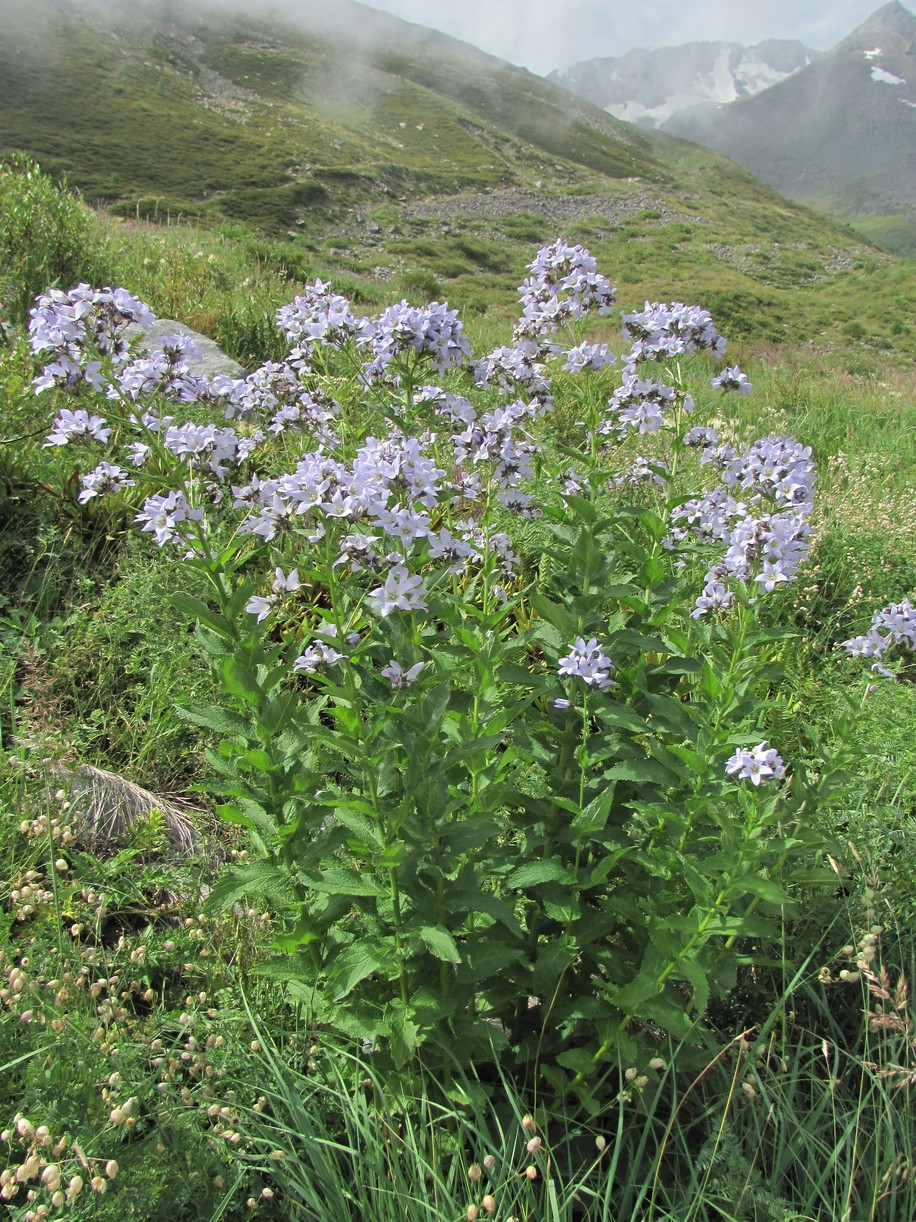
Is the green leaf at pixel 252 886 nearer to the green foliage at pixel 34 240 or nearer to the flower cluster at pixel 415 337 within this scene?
the flower cluster at pixel 415 337

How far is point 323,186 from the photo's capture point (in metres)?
49.2

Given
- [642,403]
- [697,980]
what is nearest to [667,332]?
[642,403]

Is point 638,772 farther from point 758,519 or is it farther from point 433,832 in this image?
point 758,519

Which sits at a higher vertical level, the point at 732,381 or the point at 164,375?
the point at 732,381

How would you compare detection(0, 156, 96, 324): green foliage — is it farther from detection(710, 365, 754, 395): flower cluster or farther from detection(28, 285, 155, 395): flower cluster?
detection(710, 365, 754, 395): flower cluster

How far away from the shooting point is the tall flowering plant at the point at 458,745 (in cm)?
194

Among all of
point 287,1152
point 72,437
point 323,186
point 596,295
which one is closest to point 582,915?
point 287,1152

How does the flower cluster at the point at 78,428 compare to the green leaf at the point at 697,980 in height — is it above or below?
above

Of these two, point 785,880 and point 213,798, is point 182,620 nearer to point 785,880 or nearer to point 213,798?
point 213,798

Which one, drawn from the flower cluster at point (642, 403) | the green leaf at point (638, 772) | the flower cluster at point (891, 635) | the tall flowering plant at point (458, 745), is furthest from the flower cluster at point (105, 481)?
the flower cluster at point (891, 635)

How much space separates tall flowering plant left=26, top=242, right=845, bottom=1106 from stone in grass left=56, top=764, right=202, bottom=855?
838 mm

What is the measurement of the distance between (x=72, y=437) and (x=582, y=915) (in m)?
2.22

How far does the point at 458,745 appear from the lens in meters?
2.09

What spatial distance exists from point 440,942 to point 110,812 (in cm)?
189
